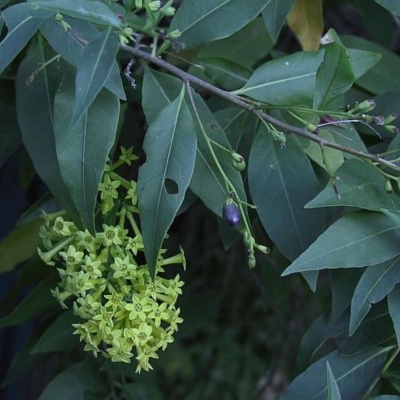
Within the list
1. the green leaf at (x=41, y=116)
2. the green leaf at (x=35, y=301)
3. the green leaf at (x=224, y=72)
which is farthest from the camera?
the green leaf at (x=35, y=301)

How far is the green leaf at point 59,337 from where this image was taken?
1500 mm

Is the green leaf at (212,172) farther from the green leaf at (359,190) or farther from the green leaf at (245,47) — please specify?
the green leaf at (245,47)

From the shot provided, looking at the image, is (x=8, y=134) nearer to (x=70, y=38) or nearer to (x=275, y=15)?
(x=70, y=38)

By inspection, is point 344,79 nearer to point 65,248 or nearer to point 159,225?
point 159,225

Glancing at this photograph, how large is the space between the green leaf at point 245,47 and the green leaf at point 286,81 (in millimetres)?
356

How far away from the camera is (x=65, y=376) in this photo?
1.58m

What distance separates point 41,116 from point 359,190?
0.46 m

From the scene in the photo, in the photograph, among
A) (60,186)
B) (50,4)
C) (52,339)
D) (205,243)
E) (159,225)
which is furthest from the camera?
(205,243)

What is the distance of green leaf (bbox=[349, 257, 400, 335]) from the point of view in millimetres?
1108

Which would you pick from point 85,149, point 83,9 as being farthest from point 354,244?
point 83,9

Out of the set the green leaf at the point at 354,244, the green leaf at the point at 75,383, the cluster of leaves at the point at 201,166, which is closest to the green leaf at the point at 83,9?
the cluster of leaves at the point at 201,166

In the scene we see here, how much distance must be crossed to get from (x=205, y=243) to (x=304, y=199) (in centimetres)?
189

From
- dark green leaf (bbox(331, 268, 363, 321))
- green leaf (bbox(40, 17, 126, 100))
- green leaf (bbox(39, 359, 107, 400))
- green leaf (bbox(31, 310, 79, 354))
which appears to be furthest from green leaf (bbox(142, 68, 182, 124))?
green leaf (bbox(39, 359, 107, 400))

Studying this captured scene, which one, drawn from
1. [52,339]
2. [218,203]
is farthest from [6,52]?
[52,339]
